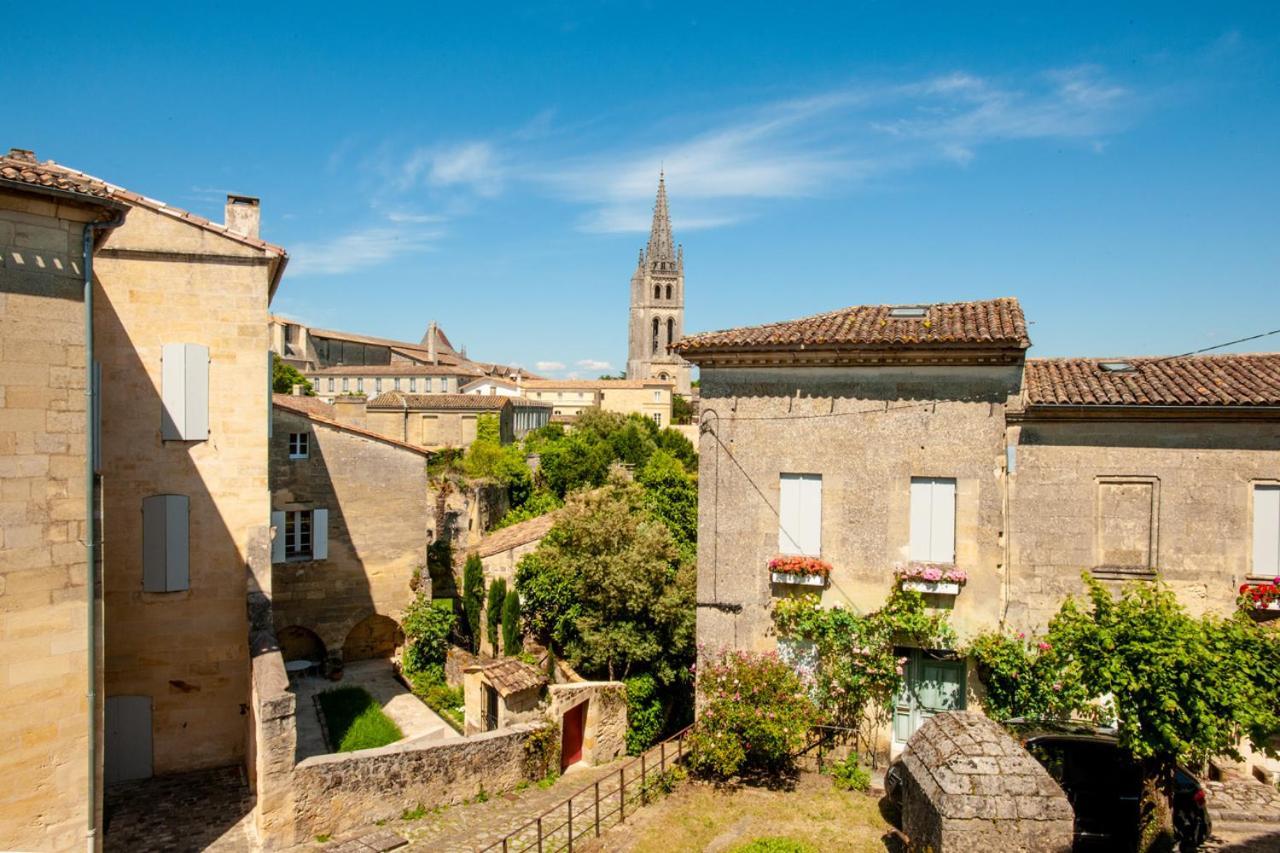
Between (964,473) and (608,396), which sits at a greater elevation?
(608,396)

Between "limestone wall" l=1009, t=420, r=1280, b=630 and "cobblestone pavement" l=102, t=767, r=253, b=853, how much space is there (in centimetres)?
1197

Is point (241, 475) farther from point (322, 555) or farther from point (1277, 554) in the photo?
point (1277, 554)

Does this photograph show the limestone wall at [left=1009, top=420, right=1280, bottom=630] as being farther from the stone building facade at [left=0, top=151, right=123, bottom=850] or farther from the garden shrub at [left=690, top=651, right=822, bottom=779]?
the stone building facade at [left=0, top=151, right=123, bottom=850]

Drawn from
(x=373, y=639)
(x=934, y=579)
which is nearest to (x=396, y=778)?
(x=934, y=579)

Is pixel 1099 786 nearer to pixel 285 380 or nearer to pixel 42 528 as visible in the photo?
pixel 42 528

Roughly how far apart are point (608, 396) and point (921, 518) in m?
73.9

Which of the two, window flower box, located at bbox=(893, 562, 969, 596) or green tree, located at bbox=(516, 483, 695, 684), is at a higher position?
window flower box, located at bbox=(893, 562, 969, 596)

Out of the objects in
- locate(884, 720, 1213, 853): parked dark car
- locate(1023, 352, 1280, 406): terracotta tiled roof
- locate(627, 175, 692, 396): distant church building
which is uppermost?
locate(627, 175, 692, 396): distant church building

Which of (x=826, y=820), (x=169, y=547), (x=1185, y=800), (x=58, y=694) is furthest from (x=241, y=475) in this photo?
(x=1185, y=800)

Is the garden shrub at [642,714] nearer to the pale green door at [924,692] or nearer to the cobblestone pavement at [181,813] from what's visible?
the pale green door at [924,692]

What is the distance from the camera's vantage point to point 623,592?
18281 mm

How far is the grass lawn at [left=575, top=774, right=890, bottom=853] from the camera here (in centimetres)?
964

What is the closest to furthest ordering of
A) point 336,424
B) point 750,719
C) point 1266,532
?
point 1266,532
point 750,719
point 336,424

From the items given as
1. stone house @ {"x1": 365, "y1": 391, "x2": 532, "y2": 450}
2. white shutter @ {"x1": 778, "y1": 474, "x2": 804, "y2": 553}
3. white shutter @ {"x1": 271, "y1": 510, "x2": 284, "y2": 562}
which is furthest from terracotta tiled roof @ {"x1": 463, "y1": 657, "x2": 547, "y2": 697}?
stone house @ {"x1": 365, "y1": 391, "x2": 532, "y2": 450}
